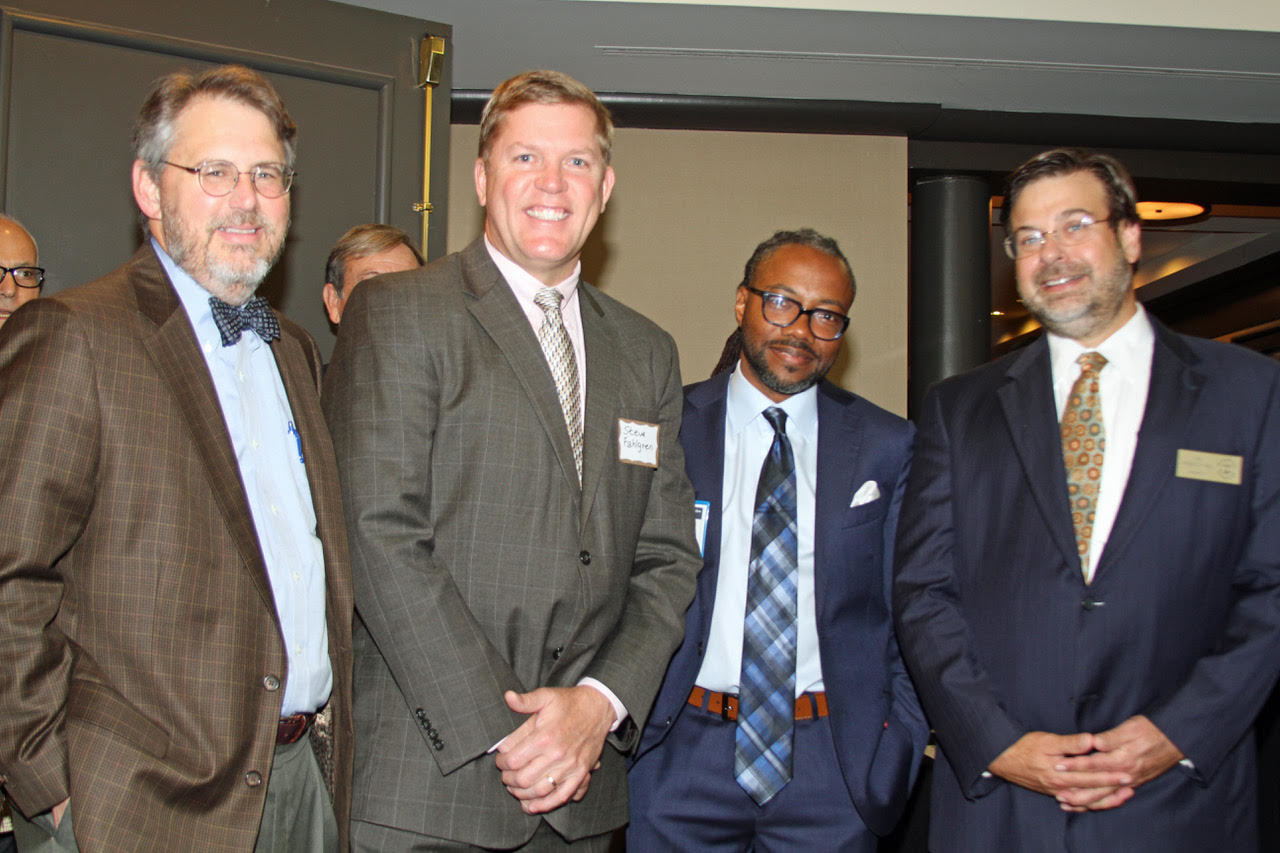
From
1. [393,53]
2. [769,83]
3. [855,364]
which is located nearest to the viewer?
[393,53]

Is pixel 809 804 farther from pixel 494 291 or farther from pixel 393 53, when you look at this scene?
pixel 393 53

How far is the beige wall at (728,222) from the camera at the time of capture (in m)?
5.30

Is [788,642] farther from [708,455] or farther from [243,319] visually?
[243,319]

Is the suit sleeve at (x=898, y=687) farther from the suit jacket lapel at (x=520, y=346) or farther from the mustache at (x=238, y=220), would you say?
the mustache at (x=238, y=220)

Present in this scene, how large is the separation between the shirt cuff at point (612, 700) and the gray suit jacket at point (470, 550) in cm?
2

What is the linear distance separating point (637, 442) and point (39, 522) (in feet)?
3.63

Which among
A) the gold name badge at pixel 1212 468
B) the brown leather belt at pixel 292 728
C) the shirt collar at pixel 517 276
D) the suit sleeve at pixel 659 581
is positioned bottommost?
the brown leather belt at pixel 292 728

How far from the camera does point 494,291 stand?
2.21 metres

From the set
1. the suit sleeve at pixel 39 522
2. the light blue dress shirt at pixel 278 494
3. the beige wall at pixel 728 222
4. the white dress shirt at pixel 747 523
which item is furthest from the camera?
the beige wall at pixel 728 222

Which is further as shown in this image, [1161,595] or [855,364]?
[855,364]

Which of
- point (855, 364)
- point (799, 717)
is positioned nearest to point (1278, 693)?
point (799, 717)

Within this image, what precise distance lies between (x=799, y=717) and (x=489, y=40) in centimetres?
316

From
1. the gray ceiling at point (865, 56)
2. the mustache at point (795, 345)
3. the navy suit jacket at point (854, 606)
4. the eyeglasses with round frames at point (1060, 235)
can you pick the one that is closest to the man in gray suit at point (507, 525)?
the navy suit jacket at point (854, 606)

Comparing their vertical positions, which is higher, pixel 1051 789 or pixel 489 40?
pixel 489 40
